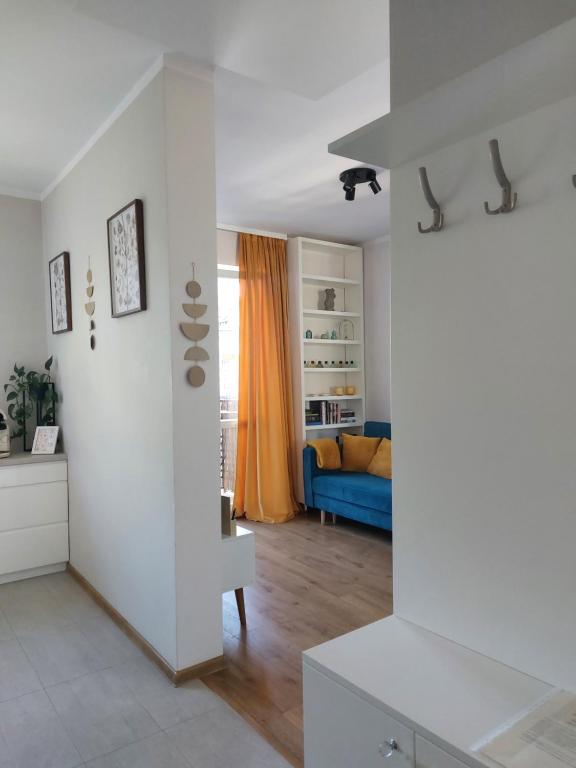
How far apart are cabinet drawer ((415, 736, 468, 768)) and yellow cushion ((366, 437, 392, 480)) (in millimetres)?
3926

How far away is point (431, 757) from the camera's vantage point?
0.93 m

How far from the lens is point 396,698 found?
3.33 feet

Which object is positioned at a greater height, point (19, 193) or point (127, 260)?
point (19, 193)

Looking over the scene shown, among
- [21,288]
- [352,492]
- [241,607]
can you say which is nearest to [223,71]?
[21,288]

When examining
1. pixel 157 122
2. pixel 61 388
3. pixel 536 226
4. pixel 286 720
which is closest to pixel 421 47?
pixel 536 226

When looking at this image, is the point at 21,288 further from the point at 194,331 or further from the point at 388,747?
the point at 388,747

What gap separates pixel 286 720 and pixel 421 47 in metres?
2.26

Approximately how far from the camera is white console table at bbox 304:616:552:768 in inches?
37.0

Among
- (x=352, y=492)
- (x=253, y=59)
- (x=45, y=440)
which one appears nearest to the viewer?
(x=253, y=59)

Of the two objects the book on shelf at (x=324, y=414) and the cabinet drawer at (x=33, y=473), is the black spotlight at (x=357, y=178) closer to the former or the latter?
the book on shelf at (x=324, y=414)

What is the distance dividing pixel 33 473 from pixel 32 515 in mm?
281

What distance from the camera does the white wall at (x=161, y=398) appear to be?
2.35 metres

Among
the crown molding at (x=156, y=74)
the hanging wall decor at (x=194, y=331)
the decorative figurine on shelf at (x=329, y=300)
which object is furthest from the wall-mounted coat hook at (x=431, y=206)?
the decorative figurine on shelf at (x=329, y=300)

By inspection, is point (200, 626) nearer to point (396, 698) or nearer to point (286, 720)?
point (286, 720)
